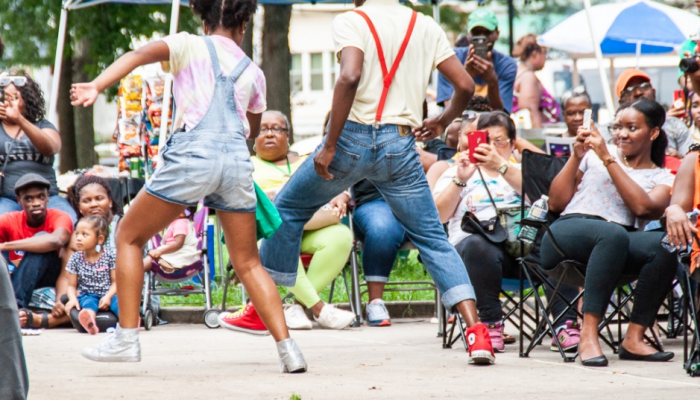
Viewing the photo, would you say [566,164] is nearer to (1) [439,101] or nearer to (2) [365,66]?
(2) [365,66]

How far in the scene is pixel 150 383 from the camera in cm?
545

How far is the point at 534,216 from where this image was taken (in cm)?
656

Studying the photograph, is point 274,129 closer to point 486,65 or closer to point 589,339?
point 486,65

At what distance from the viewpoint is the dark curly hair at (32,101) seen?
8.94m

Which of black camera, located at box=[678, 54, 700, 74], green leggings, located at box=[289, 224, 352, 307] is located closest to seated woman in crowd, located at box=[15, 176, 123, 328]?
green leggings, located at box=[289, 224, 352, 307]

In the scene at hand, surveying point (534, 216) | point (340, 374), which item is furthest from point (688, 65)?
point (340, 374)

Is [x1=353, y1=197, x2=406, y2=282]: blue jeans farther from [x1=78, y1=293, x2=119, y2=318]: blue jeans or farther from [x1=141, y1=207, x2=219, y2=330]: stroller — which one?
[x1=78, y1=293, x2=119, y2=318]: blue jeans

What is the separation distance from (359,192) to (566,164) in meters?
2.91

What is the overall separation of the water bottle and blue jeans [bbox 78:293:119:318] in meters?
3.50

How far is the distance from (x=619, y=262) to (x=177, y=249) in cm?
416

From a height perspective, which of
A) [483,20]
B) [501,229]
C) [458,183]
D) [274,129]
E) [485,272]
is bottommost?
[485,272]

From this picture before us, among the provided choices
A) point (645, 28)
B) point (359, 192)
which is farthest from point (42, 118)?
point (645, 28)

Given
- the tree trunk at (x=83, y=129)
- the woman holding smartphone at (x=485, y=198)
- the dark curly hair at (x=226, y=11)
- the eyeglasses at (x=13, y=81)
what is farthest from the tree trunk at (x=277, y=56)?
the dark curly hair at (x=226, y=11)

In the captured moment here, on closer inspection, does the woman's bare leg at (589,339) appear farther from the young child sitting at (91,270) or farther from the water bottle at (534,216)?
the young child sitting at (91,270)
